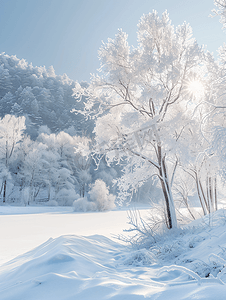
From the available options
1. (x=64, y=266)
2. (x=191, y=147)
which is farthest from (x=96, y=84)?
(x=64, y=266)

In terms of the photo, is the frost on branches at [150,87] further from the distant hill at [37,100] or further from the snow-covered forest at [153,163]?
the distant hill at [37,100]

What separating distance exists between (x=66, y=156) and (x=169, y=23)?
28254mm

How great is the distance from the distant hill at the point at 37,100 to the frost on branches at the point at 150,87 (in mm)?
37096

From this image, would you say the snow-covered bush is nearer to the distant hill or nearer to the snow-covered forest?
the snow-covered forest

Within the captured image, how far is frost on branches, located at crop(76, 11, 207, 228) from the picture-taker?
5.20 metres

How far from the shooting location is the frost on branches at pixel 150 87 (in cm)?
520

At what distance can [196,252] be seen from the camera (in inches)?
107

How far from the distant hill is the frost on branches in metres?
37.1

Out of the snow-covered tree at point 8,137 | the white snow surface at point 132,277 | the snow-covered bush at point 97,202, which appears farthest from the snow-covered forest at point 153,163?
the snow-covered tree at point 8,137

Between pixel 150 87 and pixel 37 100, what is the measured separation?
54.7 meters

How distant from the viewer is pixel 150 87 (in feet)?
17.1

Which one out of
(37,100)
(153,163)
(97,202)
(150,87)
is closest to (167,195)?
(153,163)

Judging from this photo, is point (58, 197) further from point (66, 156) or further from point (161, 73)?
point (161, 73)

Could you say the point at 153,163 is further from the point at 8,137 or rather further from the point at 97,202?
the point at 8,137
